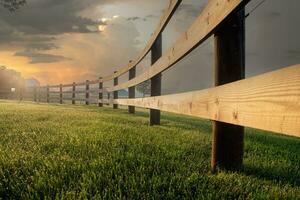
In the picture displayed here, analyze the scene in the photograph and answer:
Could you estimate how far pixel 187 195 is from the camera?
2.30 meters

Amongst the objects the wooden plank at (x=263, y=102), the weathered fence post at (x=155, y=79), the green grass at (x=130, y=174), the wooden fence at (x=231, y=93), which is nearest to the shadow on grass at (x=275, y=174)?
the green grass at (x=130, y=174)

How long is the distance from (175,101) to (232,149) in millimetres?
1005

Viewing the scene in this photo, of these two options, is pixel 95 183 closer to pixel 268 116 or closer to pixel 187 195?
pixel 187 195

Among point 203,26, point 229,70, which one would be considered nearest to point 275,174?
point 229,70

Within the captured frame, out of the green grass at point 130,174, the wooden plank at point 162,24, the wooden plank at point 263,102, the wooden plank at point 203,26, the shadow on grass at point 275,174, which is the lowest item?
the shadow on grass at point 275,174

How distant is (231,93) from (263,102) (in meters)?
0.53

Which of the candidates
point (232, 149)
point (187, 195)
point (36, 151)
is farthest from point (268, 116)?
point (36, 151)

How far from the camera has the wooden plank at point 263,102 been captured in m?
1.29

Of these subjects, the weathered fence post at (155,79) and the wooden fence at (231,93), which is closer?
the wooden fence at (231,93)

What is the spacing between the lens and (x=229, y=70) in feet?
9.44

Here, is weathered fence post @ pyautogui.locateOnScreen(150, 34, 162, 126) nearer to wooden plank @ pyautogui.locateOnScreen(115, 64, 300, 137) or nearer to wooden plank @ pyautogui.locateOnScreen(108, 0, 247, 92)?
wooden plank @ pyautogui.locateOnScreen(108, 0, 247, 92)

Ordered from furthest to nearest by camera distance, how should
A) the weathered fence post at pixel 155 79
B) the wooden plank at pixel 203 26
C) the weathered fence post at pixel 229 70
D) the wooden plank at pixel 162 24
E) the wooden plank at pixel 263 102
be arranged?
the weathered fence post at pixel 155 79
the wooden plank at pixel 162 24
the weathered fence post at pixel 229 70
the wooden plank at pixel 203 26
the wooden plank at pixel 263 102

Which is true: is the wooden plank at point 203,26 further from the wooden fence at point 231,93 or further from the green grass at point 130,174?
the green grass at point 130,174

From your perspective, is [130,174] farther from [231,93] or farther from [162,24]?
[162,24]
